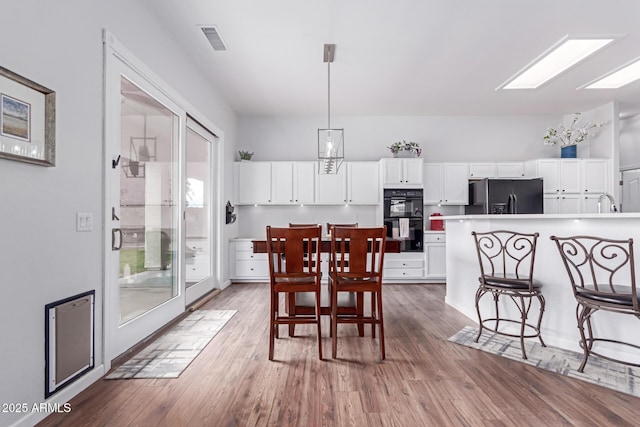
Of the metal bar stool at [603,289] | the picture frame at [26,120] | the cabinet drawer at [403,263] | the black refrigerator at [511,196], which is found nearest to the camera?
A: the picture frame at [26,120]

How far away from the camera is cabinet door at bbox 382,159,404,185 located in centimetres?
562

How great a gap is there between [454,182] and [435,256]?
54.4 inches

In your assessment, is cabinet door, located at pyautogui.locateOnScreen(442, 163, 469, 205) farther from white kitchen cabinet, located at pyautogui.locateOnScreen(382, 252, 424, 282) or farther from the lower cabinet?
the lower cabinet

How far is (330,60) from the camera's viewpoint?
389 cm

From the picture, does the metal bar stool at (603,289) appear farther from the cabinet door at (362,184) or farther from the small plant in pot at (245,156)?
the small plant in pot at (245,156)

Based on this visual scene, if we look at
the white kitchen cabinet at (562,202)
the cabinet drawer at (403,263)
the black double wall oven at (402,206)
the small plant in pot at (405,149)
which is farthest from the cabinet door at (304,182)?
the white kitchen cabinet at (562,202)

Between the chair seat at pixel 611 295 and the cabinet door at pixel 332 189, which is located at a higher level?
the cabinet door at pixel 332 189

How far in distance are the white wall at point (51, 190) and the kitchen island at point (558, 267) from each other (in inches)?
137

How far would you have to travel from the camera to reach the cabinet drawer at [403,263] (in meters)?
5.54

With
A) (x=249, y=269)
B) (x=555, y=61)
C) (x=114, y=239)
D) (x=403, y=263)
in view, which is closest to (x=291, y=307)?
(x=114, y=239)

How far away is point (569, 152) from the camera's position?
5809 millimetres

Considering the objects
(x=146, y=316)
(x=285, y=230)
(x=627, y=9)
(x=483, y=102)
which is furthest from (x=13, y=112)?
(x=483, y=102)

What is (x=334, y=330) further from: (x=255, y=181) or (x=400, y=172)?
(x=255, y=181)

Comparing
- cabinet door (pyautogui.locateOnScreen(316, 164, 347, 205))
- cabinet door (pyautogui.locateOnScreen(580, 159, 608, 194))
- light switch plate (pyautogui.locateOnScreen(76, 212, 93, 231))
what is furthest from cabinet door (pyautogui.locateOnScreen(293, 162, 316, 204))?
cabinet door (pyautogui.locateOnScreen(580, 159, 608, 194))
